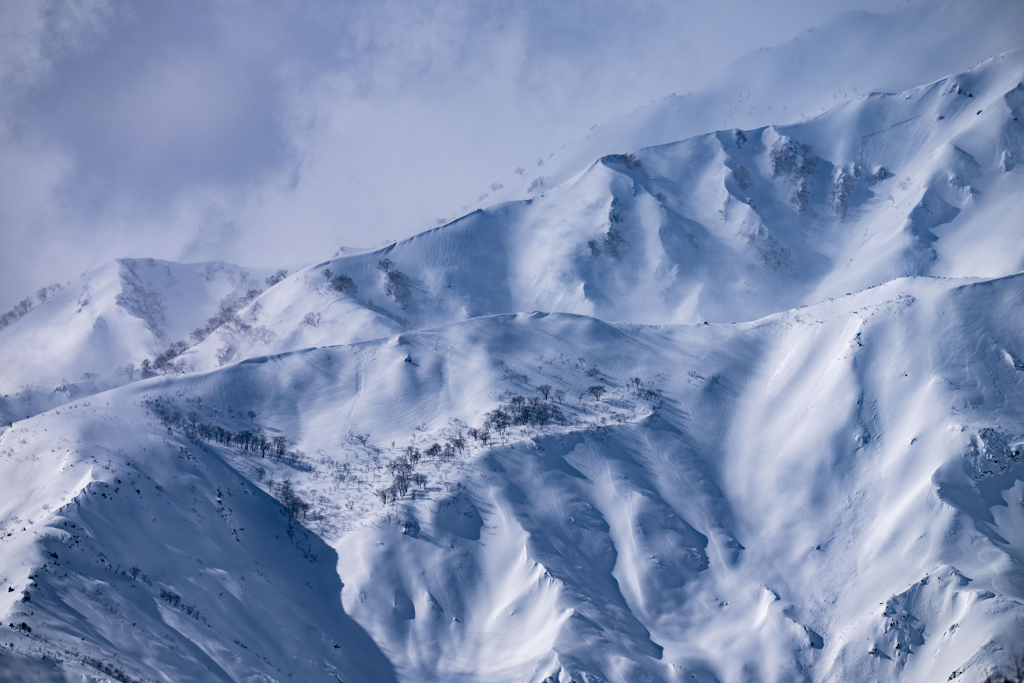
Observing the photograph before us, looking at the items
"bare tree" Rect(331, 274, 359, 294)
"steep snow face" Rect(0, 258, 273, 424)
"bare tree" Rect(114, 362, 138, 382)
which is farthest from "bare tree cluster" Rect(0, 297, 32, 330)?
"bare tree" Rect(331, 274, 359, 294)

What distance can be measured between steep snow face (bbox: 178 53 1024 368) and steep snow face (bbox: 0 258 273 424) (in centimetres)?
2896

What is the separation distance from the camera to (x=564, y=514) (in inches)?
2142

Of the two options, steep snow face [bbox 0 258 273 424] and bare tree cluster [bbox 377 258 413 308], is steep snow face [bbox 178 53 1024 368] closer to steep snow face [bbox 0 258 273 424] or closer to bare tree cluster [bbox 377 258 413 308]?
bare tree cluster [bbox 377 258 413 308]

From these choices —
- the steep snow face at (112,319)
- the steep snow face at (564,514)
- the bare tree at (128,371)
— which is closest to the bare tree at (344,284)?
the steep snow face at (564,514)

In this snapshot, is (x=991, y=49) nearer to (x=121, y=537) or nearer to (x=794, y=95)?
(x=794, y=95)

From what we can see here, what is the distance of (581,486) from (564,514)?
3077mm

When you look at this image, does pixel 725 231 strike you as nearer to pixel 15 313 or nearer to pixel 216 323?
pixel 216 323

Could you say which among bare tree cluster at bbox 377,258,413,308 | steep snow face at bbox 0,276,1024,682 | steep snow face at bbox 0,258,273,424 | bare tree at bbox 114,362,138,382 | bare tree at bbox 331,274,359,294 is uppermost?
steep snow face at bbox 0,258,273,424

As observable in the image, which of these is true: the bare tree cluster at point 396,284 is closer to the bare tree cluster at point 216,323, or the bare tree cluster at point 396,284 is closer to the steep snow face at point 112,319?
the bare tree cluster at point 216,323

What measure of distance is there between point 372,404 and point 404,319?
2426 cm

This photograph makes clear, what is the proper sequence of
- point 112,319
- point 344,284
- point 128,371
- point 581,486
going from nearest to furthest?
point 581,486, point 344,284, point 128,371, point 112,319

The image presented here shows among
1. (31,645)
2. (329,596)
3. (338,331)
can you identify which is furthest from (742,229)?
(31,645)

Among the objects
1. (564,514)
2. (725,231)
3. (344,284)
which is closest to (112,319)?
(344,284)

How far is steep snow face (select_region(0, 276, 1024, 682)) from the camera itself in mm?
→ 42562
